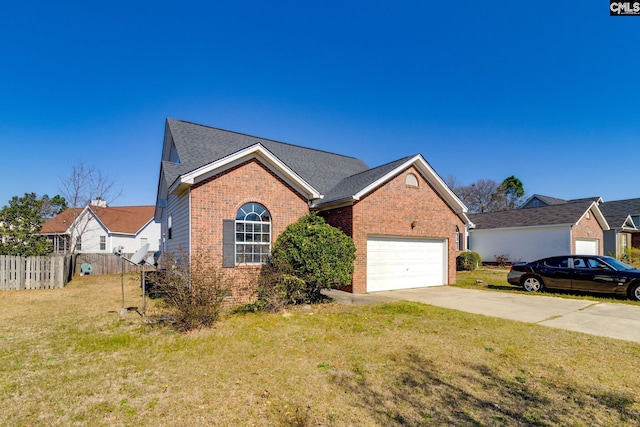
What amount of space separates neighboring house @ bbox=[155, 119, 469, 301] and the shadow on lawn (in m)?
6.63

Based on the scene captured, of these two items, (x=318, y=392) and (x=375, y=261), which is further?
(x=375, y=261)

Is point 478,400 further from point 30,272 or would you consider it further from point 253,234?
point 30,272

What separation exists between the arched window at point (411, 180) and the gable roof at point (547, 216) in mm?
14577

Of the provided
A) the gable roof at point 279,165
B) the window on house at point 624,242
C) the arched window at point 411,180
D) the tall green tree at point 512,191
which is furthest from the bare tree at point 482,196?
the arched window at point 411,180

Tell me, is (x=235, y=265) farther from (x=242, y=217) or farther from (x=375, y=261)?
(x=375, y=261)

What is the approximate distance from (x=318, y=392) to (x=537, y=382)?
3.15 m

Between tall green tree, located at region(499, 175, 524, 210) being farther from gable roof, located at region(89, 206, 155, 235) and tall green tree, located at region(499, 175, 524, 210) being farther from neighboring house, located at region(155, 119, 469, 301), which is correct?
gable roof, located at region(89, 206, 155, 235)

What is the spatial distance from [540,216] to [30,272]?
3086cm

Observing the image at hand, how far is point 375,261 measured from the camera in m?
12.9

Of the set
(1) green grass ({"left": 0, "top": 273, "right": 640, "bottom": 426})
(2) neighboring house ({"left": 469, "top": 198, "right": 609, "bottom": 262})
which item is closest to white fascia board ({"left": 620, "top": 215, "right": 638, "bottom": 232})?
(2) neighboring house ({"left": 469, "top": 198, "right": 609, "bottom": 262})

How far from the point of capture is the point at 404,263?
13.8 m

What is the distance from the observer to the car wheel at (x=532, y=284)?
13062 millimetres

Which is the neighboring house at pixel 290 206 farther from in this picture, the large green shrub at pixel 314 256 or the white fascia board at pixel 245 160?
the large green shrub at pixel 314 256

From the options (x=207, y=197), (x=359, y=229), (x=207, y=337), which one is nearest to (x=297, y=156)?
(x=359, y=229)
